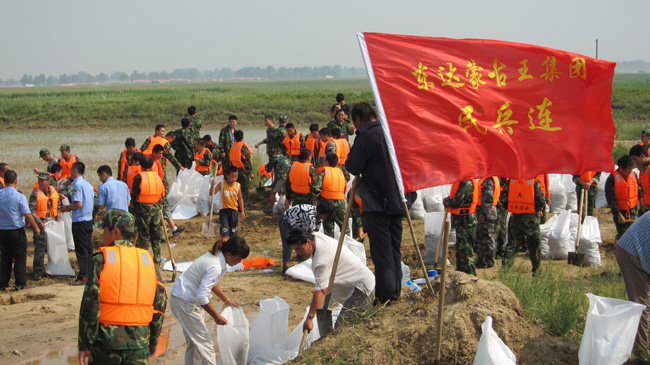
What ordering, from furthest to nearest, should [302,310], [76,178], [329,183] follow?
[329,183], [76,178], [302,310]

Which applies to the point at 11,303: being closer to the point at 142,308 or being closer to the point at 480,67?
the point at 142,308

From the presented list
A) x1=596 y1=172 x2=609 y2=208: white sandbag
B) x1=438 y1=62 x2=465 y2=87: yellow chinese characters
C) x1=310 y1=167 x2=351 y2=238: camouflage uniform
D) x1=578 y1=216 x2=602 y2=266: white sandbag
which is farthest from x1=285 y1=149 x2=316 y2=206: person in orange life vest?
x1=596 y1=172 x2=609 y2=208: white sandbag

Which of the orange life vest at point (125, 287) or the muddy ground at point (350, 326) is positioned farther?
the muddy ground at point (350, 326)

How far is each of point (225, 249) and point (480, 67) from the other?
2.60 meters

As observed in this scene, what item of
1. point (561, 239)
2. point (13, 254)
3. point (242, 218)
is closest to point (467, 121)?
point (561, 239)

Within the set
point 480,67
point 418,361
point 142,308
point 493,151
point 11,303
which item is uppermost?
point 480,67

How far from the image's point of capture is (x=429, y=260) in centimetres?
961

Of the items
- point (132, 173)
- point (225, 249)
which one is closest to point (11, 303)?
point (132, 173)

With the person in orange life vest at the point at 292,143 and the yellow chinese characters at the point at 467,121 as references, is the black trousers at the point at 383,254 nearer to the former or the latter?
the yellow chinese characters at the point at 467,121

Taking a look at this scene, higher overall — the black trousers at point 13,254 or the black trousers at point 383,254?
the black trousers at point 383,254

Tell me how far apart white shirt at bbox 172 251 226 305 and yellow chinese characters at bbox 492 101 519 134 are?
2.57 meters

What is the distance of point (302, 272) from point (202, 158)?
19.5 feet

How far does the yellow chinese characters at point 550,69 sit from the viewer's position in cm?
525

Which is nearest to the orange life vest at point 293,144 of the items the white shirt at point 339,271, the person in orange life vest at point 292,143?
the person in orange life vest at point 292,143
